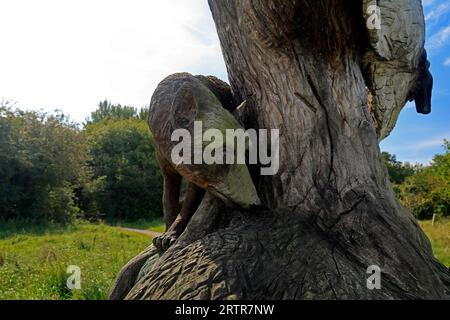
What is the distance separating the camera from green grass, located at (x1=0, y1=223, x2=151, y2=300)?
5340mm

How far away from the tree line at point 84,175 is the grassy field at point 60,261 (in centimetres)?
367

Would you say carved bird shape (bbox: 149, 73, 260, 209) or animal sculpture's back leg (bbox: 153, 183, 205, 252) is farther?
animal sculpture's back leg (bbox: 153, 183, 205, 252)

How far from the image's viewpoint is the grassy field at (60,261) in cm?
539

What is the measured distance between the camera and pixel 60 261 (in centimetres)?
762

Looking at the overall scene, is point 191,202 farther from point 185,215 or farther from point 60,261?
point 60,261

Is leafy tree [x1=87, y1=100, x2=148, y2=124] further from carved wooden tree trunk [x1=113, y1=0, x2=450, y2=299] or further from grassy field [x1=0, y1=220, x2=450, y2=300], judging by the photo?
carved wooden tree trunk [x1=113, y1=0, x2=450, y2=299]

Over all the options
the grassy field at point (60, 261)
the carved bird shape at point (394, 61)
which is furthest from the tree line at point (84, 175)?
the carved bird shape at point (394, 61)

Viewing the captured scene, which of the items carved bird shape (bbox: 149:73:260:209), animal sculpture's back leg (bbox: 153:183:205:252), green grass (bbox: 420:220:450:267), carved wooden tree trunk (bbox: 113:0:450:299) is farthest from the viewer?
green grass (bbox: 420:220:450:267)

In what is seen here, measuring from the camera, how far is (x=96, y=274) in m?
6.18

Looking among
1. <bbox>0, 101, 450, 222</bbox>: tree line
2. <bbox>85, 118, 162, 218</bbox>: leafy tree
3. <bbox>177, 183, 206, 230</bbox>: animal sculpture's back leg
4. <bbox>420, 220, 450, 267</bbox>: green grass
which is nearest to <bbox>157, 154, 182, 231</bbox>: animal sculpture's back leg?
<bbox>177, 183, 206, 230</bbox>: animal sculpture's back leg

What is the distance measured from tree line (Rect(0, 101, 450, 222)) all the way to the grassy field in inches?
145

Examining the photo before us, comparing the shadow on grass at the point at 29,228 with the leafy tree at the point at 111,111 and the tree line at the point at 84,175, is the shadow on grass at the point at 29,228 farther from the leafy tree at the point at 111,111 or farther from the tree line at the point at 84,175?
the leafy tree at the point at 111,111
